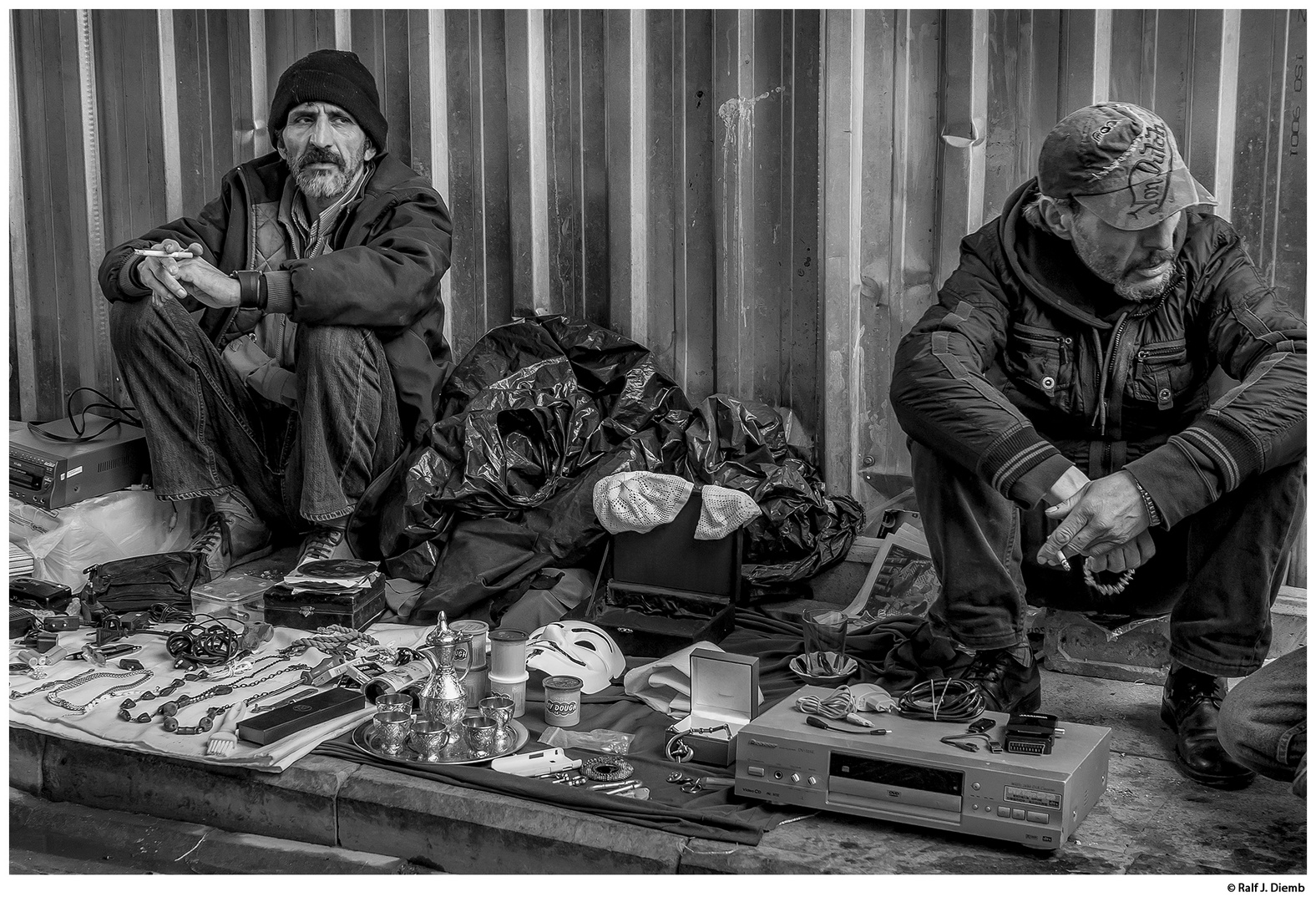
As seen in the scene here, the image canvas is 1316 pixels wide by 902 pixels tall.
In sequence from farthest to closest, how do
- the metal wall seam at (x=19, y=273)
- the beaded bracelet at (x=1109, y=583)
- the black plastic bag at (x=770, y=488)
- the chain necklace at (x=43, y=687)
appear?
the metal wall seam at (x=19, y=273), the black plastic bag at (x=770, y=488), the chain necklace at (x=43, y=687), the beaded bracelet at (x=1109, y=583)

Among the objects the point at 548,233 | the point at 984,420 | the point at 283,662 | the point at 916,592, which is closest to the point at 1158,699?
the point at 916,592

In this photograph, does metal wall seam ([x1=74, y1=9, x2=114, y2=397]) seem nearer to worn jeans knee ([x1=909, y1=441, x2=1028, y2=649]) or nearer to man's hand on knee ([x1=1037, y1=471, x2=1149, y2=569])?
worn jeans knee ([x1=909, y1=441, x2=1028, y2=649])

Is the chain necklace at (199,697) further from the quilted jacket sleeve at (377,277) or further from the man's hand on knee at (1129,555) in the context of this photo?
the man's hand on knee at (1129,555)

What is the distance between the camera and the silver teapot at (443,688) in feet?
9.75

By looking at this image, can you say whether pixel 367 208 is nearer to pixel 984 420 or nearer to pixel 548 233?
pixel 548 233

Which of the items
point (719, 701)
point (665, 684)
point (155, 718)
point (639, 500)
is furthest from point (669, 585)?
point (155, 718)

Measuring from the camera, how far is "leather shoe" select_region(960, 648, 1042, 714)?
3.06 meters

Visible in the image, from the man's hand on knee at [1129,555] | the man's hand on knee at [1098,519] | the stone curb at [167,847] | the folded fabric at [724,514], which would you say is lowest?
the stone curb at [167,847]

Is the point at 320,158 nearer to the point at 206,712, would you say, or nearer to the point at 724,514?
the point at 724,514

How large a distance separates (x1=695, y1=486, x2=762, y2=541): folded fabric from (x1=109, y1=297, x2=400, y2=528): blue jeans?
116cm

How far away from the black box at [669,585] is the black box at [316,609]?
66 cm

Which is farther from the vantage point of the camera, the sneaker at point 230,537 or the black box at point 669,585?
the sneaker at point 230,537

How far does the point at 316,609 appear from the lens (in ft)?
13.0

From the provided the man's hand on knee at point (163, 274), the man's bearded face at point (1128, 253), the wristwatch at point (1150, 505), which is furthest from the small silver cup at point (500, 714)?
the man's hand on knee at point (163, 274)
